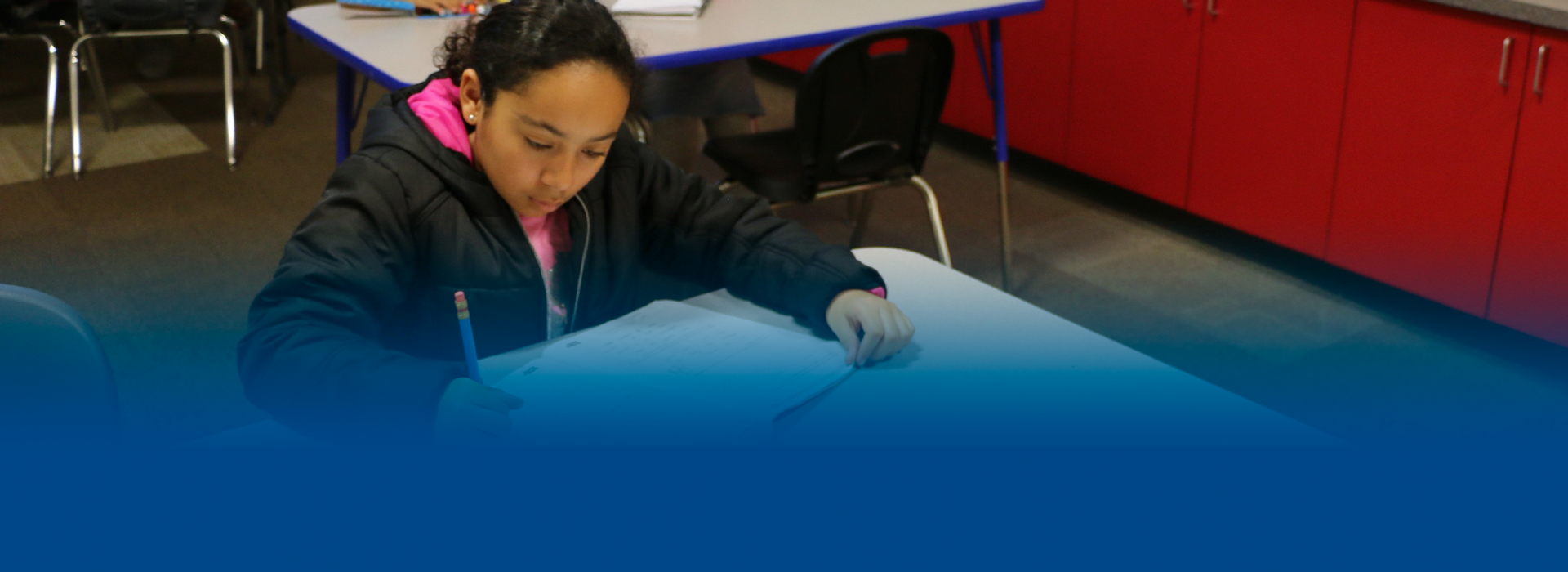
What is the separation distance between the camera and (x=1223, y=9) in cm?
302

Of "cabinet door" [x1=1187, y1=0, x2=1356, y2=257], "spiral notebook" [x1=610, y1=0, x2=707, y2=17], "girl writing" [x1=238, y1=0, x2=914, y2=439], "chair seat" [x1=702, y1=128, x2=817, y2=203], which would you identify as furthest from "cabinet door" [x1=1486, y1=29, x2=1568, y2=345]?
"girl writing" [x1=238, y1=0, x2=914, y2=439]

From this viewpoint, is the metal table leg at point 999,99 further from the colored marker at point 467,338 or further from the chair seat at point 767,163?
the colored marker at point 467,338

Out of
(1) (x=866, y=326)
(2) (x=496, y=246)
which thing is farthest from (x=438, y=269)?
(1) (x=866, y=326)

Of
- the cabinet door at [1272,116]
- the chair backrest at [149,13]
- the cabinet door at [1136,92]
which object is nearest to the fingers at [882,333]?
the cabinet door at [1272,116]

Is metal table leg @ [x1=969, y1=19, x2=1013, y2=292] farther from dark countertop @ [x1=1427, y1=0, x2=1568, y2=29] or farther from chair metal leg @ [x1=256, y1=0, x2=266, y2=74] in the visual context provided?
chair metal leg @ [x1=256, y1=0, x2=266, y2=74]

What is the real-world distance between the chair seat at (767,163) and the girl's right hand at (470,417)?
142 cm

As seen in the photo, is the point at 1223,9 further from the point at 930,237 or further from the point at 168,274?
the point at 168,274

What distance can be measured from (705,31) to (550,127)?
4.11 feet

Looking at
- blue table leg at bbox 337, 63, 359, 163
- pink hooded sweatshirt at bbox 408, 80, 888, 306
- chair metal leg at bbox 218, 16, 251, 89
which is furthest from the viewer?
chair metal leg at bbox 218, 16, 251, 89

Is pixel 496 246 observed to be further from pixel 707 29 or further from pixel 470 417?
pixel 707 29

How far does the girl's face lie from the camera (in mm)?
1215

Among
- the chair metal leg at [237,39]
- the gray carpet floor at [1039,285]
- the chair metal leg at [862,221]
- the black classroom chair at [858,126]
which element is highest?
the black classroom chair at [858,126]

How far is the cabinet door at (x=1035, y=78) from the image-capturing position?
348 cm

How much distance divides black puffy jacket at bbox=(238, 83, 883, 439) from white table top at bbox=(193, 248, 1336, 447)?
57mm
